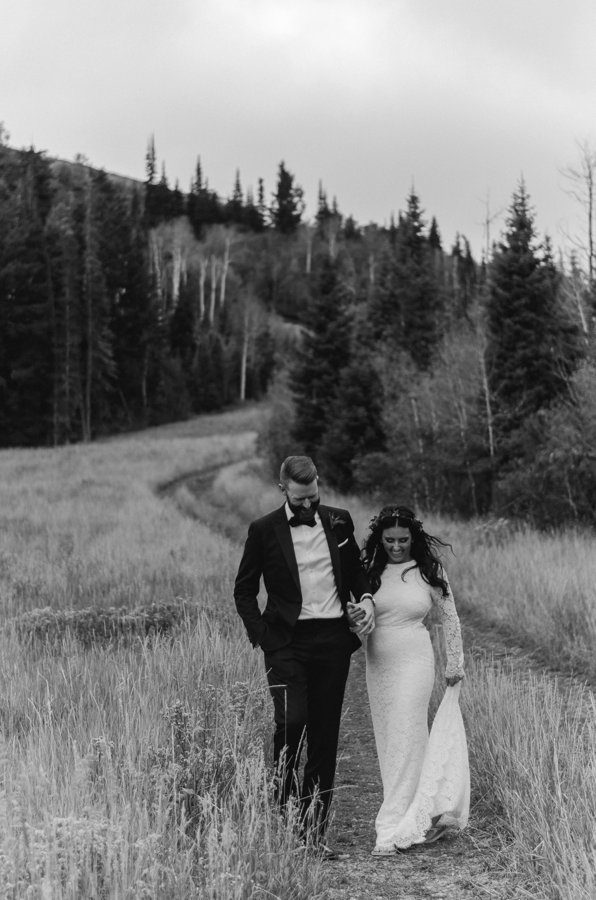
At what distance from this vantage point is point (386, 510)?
4.88 meters

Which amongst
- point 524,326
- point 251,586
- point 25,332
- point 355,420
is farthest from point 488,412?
point 25,332

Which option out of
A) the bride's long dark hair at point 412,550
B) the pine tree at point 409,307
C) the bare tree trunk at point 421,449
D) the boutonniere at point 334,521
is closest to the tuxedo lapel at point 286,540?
the boutonniere at point 334,521

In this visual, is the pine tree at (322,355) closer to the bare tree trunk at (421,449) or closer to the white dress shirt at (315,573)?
the bare tree trunk at (421,449)

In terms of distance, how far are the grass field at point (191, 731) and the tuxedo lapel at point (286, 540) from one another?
0.80 metres

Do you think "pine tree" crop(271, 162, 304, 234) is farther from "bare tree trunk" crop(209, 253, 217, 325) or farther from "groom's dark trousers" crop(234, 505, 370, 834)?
"groom's dark trousers" crop(234, 505, 370, 834)

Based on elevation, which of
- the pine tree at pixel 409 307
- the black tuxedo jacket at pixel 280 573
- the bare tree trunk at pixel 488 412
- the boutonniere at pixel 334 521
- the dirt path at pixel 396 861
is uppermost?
the pine tree at pixel 409 307

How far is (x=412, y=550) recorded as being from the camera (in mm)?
4977

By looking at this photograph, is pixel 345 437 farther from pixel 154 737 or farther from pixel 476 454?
pixel 154 737

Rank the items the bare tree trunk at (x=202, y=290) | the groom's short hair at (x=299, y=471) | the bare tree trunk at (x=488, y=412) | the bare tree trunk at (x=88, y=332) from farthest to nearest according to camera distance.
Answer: the bare tree trunk at (x=202, y=290)
the bare tree trunk at (x=88, y=332)
the bare tree trunk at (x=488, y=412)
the groom's short hair at (x=299, y=471)

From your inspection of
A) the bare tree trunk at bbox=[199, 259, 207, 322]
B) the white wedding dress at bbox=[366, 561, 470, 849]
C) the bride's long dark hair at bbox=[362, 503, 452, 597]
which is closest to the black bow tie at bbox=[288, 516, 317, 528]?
the bride's long dark hair at bbox=[362, 503, 452, 597]

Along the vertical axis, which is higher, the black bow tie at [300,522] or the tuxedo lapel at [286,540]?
the black bow tie at [300,522]

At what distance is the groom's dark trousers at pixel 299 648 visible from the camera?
4.52 m

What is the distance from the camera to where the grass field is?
312cm

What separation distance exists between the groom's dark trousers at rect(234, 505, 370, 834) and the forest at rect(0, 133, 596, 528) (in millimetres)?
12476
